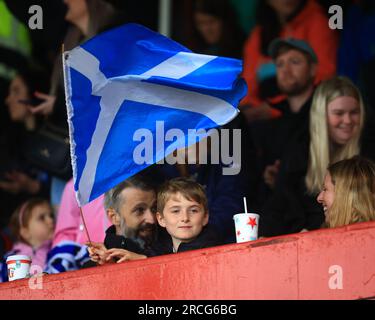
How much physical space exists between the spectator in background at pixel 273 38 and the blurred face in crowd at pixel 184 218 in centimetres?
275

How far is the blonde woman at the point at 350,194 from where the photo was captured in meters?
7.77

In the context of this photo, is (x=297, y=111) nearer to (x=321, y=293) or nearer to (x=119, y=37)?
(x=119, y=37)

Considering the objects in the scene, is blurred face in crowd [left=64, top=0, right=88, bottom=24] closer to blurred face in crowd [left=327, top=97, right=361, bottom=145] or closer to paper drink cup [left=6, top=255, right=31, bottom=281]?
blurred face in crowd [left=327, top=97, right=361, bottom=145]

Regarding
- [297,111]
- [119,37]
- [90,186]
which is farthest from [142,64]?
[297,111]

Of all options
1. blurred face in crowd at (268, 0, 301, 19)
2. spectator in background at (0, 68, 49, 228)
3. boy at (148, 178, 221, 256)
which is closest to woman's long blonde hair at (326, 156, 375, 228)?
boy at (148, 178, 221, 256)

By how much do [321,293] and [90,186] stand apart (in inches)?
63.9

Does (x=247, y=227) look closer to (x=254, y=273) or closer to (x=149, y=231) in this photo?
(x=254, y=273)

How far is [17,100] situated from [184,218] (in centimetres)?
366

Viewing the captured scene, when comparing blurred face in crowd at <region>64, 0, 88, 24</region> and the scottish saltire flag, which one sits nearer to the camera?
the scottish saltire flag

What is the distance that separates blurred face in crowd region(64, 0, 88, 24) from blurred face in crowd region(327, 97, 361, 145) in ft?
8.69

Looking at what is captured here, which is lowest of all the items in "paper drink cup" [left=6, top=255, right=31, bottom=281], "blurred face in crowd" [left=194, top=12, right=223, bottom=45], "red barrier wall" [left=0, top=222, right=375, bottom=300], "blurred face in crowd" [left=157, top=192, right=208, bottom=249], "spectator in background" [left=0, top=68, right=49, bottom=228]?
"red barrier wall" [left=0, top=222, right=375, bottom=300]

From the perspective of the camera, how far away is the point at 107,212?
8.92 metres

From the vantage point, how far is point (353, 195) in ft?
25.6

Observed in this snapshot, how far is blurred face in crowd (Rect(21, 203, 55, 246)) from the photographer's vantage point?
10273 millimetres
